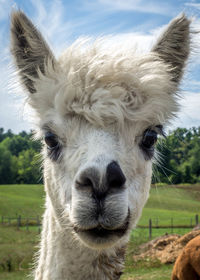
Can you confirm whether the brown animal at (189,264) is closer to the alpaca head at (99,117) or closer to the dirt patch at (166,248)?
the alpaca head at (99,117)

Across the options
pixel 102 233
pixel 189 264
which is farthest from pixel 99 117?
pixel 189 264

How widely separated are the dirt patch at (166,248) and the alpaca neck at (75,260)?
48.1 ft

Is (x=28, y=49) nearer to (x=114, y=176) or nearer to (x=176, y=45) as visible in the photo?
(x=176, y=45)

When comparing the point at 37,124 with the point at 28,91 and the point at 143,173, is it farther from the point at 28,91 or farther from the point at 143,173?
the point at 143,173

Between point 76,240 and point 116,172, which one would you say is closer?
point 116,172

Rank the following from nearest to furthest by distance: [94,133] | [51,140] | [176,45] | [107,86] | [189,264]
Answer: [94,133]
[107,86]
[51,140]
[176,45]
[189,264]

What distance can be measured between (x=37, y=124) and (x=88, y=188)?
57.2 inches

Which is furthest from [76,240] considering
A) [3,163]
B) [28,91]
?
[3,163]

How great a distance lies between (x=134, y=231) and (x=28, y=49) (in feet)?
10.4

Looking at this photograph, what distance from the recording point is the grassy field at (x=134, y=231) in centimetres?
1672

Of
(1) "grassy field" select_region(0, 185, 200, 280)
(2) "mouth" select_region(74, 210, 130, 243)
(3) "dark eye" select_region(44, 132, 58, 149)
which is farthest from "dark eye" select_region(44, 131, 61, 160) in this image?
(1) "grassy field" select_region(0, 185, 200, 280)

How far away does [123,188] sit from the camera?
8.57 ft

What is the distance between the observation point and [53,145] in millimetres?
3328

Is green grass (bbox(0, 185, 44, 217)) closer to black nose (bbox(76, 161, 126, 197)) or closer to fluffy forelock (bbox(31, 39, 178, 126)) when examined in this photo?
fluffy forelock (bbox(31, 39, 178, 126))
